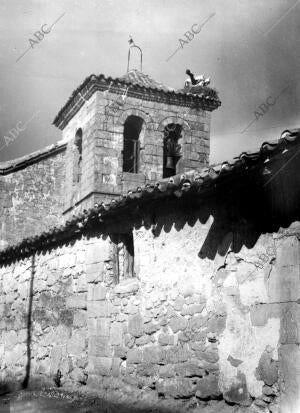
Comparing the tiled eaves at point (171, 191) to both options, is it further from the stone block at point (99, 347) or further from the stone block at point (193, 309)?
the stone block at point (99, 347)

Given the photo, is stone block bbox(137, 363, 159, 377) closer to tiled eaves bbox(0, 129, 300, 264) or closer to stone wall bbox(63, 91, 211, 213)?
tiled eaves bbox(0, 129, 300, 264)

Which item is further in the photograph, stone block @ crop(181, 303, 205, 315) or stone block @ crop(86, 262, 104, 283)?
stone block @ crop(86, 262, 104, 283)

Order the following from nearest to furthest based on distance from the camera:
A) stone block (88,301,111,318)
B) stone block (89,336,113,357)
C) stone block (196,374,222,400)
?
stone block (196,374,222,400)
stone block (89,336,113,357)
stone block (88,301,111,318)

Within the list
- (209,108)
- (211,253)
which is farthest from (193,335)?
(209,108)

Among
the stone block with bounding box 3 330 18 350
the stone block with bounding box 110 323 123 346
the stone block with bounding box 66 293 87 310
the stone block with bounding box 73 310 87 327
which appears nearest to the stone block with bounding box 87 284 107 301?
the stone block with bounding box 66 293 87 310

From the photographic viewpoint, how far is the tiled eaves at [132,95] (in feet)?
45.8

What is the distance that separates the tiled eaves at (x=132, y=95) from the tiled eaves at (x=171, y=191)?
18.8 ft

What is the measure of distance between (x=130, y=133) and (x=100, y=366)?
8.60 m

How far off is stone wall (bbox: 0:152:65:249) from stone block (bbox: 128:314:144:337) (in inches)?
310

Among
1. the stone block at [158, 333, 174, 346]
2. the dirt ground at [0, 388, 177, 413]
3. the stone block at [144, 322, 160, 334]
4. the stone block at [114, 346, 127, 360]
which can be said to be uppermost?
the stone block at [144, 322, 160, 334]

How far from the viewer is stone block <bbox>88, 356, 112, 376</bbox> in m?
7.46

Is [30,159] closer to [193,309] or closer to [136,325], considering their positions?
[136,325]

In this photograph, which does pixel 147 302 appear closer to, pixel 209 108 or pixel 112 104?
pixel 112 104

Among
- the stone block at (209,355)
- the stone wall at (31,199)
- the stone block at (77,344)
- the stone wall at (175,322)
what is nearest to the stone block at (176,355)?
the stone wall at (175,322)
